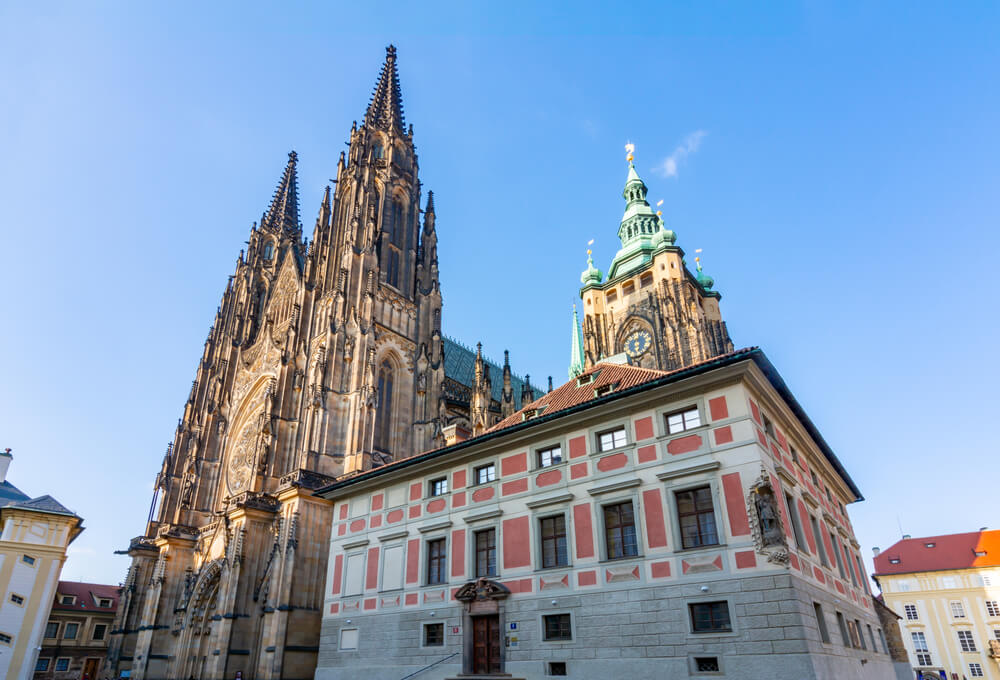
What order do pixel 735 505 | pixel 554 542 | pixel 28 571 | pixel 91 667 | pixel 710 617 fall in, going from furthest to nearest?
1. pixel 91 667
2. pixel 28 571
3. pixel 554 542
4. pixel 735 505
5. pixel 710 617

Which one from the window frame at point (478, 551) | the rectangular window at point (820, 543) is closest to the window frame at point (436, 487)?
the window frame at point (478, 551)

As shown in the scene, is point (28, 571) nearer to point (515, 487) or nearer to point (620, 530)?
point (515, 487)

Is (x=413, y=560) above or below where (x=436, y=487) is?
below

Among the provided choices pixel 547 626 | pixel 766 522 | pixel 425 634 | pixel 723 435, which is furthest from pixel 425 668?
pixel 723 435

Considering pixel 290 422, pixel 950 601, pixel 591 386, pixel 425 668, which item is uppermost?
pixel 290 422

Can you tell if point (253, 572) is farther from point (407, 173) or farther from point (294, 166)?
point (294, 166)

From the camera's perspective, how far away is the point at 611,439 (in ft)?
58.0

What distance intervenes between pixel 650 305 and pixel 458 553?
40330 mm

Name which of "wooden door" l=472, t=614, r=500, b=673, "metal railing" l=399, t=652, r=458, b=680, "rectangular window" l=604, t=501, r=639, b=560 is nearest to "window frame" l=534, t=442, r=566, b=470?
"rectangular window" l=604, t=501, r=639, b=560

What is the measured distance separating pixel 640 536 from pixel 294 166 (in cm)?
6201

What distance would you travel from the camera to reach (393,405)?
38.8 m

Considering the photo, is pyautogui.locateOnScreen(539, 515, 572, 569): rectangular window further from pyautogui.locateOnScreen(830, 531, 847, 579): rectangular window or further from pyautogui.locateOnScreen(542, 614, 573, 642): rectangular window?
pyautogui.locateOnScreen(830, 531, 847, 579): rectangular window

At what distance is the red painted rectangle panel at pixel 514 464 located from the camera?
19078mm

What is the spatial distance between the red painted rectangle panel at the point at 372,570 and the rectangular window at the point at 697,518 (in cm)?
1114
